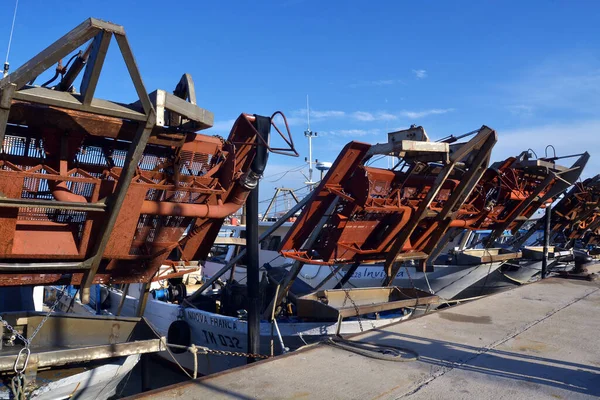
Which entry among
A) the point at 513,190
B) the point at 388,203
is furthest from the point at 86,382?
the point at 513,190

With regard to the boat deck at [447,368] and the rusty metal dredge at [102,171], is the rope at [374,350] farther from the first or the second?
the rusty metal dredge at [102,171]

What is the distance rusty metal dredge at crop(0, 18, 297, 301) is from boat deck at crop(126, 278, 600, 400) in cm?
215

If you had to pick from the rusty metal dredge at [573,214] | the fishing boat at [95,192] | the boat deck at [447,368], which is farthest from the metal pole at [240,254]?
the rusty metal dredge at [573,214]

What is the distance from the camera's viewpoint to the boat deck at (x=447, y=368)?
4195 millimetres

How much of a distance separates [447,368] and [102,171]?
4121mm

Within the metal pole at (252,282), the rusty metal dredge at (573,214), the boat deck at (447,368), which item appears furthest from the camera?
the rusty metal dredge at (573,214)

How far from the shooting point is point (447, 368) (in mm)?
4910

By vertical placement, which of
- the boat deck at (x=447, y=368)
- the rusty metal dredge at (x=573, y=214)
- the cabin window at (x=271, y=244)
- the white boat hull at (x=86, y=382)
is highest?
the rusty metal dredge at (x=573, y=214)

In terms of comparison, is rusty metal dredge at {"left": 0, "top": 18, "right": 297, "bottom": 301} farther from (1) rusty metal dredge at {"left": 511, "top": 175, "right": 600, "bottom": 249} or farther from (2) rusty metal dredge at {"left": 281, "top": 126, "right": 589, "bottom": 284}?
(1) rusty metal dredge at {"left": 511, "top": 175, "right": 600, "bottom": 249}

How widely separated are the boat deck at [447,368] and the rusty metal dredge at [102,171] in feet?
7.05

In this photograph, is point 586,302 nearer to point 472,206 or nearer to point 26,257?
point 472,206

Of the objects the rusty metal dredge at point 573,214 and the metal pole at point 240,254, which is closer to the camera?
the metal pole at point 240,254

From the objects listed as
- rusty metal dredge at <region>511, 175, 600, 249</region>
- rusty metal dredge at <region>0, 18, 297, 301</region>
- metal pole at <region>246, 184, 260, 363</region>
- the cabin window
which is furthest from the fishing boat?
rusty metal dredge at <region>511, 175, 600, 249</region>

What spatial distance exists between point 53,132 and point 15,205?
0.82 meters
